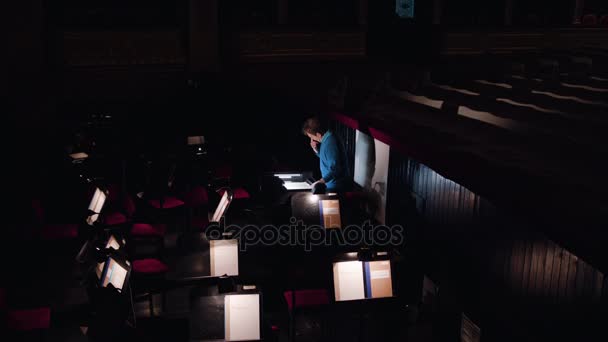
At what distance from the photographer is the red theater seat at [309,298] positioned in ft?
24.6

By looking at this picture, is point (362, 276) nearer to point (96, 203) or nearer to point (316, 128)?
point (316, 128)

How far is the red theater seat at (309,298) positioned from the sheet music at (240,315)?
167 cm

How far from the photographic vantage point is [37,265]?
10328mm

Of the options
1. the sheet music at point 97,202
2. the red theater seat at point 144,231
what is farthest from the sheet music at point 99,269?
the sheet music at point 97,202

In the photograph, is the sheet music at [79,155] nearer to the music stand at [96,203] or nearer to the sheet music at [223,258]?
the music stand at [96,203]

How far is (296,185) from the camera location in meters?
9.94

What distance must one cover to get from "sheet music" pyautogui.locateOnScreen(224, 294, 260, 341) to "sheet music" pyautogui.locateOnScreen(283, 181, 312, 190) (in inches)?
159

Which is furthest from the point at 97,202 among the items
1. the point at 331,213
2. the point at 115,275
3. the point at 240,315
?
the point at 240,315

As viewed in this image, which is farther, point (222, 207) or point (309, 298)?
point (222, 207)

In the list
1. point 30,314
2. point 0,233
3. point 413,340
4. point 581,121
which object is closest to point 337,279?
point 413,340

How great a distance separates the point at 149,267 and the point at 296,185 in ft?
8.54

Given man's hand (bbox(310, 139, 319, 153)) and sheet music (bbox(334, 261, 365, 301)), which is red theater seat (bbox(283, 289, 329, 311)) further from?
man's hand (bbox(310, 139, 319, 153))

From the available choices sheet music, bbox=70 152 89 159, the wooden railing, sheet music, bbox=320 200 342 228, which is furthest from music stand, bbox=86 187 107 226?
the wooden railing

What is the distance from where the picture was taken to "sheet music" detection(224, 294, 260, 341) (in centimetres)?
579
